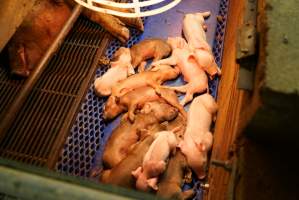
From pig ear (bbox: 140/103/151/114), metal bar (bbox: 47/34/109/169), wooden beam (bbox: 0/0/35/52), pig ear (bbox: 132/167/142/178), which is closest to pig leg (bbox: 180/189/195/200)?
pig ear (bbox: 132/167/142/178)

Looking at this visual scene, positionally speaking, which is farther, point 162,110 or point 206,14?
point 206,14

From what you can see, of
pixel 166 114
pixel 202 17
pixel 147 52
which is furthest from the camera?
pixel 202 17

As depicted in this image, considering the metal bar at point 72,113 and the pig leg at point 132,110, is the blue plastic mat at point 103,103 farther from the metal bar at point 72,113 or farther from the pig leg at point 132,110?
the pig leg at point 132,110

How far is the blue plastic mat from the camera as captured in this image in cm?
317

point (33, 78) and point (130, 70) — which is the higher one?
point (130, 70)

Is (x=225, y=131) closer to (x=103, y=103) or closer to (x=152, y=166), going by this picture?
(x=152, y=166)

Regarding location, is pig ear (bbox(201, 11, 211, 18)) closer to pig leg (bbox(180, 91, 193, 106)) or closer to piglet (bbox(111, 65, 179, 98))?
piglet (bbox(111, 65, 179, 98))

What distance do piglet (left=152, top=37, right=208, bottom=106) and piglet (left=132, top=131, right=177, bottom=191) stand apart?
727 mm

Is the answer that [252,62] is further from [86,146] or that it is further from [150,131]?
[86,146]

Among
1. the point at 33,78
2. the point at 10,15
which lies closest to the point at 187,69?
the point at 33,78

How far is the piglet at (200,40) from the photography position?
11.9 feet

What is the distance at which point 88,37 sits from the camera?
158 inches

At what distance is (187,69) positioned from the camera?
3.62 metres

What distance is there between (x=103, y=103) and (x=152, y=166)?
105 centimetres
